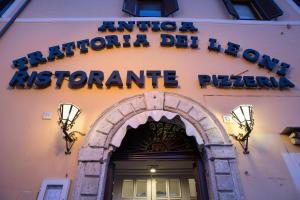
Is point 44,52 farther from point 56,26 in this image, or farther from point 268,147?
point 268,147

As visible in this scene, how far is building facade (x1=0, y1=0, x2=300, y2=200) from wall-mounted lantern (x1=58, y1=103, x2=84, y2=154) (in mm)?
55

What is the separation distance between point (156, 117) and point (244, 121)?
143cm

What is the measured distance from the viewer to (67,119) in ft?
11.4

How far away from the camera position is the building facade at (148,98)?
11.6 feet

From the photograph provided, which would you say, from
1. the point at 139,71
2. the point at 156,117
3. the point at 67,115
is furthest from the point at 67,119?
the point at 139,71

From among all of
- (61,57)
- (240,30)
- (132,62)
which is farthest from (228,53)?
(61,57)

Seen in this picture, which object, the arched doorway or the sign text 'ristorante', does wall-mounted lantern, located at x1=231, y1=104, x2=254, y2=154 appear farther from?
the sign text 'ristorante'

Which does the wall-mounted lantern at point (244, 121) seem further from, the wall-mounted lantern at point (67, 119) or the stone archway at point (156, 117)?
the wall-mounted lantern at point (67, 119)

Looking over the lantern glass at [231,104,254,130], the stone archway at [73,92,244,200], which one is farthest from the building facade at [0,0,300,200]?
the lantern glass at [231,104,254,130]

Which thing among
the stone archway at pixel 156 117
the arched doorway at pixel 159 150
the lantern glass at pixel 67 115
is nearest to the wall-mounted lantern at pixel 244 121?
the stone archway at pixel 156 117

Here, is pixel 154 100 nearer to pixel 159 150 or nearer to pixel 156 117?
pixel 156 117

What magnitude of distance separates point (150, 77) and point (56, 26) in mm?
2963

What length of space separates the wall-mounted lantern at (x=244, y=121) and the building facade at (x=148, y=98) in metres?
0.07

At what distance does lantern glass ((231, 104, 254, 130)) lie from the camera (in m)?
3.59
